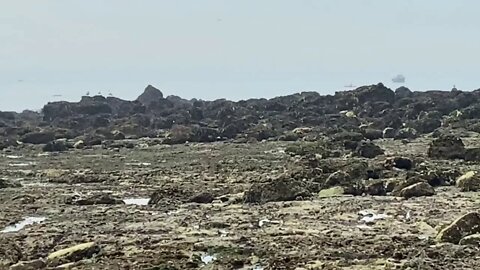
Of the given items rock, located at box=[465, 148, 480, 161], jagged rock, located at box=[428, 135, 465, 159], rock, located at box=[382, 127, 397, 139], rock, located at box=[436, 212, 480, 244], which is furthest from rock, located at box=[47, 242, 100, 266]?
rock, located at box=[382, 127, 397, 139]

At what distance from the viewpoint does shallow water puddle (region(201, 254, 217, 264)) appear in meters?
12.8

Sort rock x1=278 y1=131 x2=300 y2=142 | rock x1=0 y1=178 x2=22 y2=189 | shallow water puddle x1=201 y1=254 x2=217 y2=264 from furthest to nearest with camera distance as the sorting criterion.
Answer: rock x1=278 y1=131 x2=300 y2=142, rock x1=0 y1=178 x2=22 y2=189, shallow water puddle x1=201 y1=254 x2=217 y2=264

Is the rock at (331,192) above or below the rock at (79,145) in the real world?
below

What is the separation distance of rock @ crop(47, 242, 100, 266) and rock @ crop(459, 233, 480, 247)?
633cm

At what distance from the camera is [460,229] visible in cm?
A: 1337

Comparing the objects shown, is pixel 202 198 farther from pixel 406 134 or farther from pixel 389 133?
pixel 389 133

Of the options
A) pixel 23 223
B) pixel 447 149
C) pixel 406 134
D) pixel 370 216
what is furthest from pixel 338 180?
pixel 406 134

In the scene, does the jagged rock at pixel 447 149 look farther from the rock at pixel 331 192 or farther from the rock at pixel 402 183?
the rock at pixel 331 192

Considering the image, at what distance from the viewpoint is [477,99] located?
53.7m

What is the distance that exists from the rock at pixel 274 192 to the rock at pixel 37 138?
26586 mm

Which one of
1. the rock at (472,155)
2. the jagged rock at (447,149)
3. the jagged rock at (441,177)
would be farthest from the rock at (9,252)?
the jagged rock at (447,149)

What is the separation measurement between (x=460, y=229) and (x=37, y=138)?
33.9m

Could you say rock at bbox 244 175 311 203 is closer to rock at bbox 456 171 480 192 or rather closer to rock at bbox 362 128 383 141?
rock at bbox 456 171 480 192

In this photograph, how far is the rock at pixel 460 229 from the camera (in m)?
13.3
